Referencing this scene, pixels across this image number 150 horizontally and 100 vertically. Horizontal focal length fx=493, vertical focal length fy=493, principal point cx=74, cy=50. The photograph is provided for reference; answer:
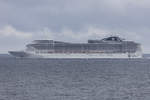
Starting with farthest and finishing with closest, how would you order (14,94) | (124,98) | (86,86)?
(86,86) < (14,94) < (124,98)

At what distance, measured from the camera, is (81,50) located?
509 ft

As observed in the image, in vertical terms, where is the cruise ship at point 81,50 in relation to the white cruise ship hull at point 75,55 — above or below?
above

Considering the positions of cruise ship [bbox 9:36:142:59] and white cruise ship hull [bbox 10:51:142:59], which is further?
white cruise ship hull [bbox 10:51:142:59]

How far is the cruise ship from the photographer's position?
15562 cm

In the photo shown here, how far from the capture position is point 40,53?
15775 cm

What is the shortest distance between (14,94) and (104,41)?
394ft

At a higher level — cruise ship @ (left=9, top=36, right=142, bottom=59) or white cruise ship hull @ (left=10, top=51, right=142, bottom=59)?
cruise ship @ (left=9, top=36, right=142, bottom=59)

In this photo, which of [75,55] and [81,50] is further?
[75,55]

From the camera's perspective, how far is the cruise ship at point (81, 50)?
511 ft

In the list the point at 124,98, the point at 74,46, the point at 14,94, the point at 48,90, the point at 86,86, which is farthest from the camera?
the point at 74,46

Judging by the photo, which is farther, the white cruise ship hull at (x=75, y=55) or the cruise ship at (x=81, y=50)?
the white cruise ship hull at (x=75, y=55)

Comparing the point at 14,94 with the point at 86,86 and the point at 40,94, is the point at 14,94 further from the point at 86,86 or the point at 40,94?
the point at 86,86

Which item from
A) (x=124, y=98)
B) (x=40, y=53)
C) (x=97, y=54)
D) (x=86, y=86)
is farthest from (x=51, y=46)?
(x=124, y=98)

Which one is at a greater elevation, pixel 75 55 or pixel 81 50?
pixel 81 50
